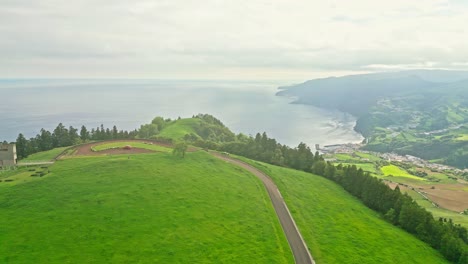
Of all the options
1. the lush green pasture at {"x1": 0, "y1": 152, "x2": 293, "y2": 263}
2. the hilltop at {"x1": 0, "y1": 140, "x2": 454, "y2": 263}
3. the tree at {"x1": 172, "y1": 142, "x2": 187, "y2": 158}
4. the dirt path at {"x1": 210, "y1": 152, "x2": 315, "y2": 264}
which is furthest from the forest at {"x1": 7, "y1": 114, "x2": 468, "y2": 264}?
the lush green pasture at {"x1": 0, "y1": 152, "x2": 293, "y2": 263}

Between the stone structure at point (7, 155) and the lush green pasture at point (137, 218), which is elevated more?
the stone structure at point (7, 155)

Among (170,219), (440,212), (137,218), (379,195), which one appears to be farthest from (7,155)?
(440,212)

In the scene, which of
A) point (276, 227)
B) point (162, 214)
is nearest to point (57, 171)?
point (162, 214)

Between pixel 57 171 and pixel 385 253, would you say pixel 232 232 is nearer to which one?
pixel 385 253

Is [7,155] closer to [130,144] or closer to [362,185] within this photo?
[130,144]

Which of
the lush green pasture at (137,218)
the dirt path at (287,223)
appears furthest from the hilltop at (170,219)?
the dirt path at (287,223)

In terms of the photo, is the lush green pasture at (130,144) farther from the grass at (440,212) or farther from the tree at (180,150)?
the grass at (440,212)
